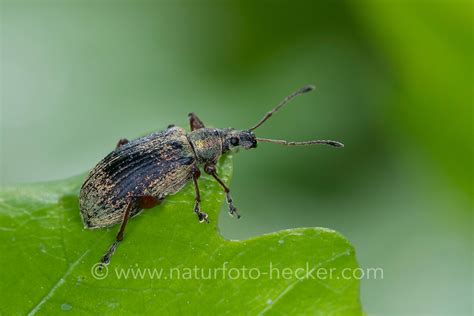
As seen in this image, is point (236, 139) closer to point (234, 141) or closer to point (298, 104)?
point (234, 141)

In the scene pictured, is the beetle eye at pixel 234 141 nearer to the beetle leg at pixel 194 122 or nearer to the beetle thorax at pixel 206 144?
the beetle thorax at pixel 206 144

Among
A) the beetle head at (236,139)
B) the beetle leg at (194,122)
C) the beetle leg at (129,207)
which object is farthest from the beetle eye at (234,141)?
the beetle leg at (129,207)

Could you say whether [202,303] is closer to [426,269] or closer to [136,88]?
[426,269]

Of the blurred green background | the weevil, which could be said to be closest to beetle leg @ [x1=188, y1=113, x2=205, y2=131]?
the weevil

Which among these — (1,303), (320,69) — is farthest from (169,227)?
(320,69)

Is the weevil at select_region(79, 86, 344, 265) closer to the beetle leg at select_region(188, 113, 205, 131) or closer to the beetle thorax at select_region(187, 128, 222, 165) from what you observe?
the beetle thorax at select_region(187, 128, 222, 165)

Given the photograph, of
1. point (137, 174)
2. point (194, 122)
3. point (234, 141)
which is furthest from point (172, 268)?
point (194, 122)

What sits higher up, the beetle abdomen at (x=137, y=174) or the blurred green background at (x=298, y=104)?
the blurred green background at (x=298, y=104)
